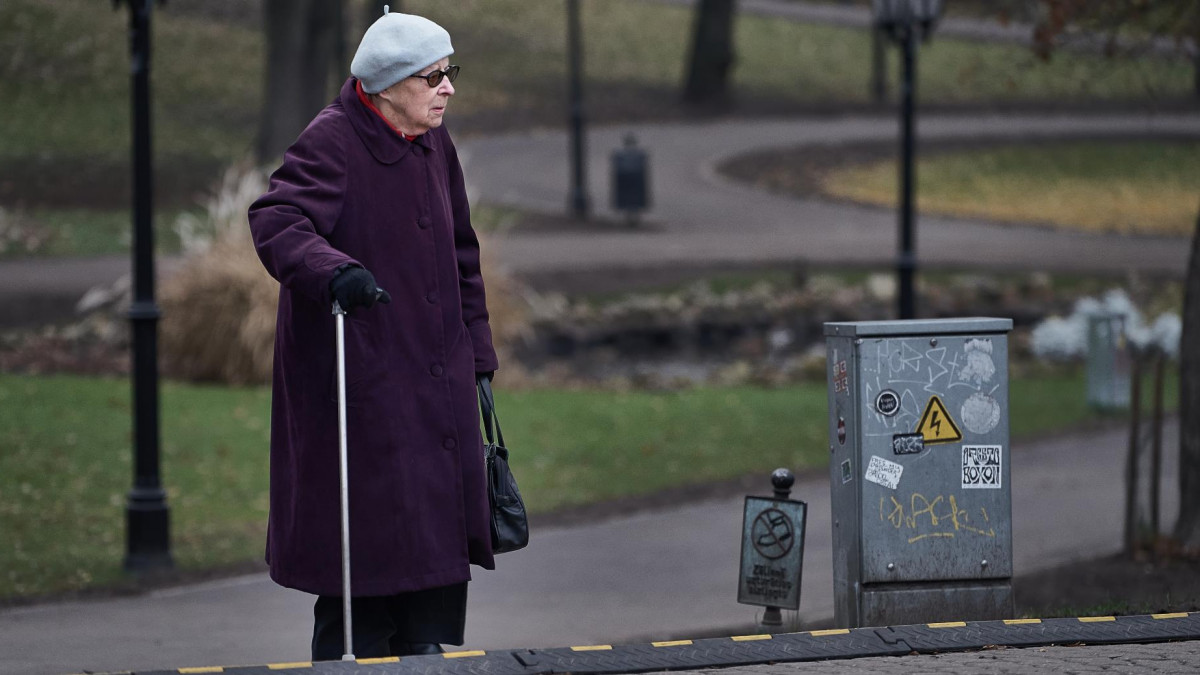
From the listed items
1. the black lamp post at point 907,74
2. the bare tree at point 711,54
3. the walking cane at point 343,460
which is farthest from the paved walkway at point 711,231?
the walking cane at point 343,460

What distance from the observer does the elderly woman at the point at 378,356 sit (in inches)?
199

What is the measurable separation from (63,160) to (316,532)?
26.8m

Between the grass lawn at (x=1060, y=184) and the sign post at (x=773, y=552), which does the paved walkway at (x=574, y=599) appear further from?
the grass lawn at (x=1060, y=184)

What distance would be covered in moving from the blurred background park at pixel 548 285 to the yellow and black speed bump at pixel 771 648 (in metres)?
3.84

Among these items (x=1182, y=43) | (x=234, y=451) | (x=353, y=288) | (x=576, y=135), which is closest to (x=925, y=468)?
(x=353, y=288)

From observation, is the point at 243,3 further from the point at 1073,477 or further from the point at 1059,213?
the point at 1073,477

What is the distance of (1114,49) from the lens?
9734 mm

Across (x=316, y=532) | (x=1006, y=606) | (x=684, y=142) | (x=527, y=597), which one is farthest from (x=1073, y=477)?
(x=684, y=142)

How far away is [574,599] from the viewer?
8.24m

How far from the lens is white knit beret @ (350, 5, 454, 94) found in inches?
200

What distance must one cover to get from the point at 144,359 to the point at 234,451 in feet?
9.44

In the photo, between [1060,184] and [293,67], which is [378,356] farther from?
[1060,184]

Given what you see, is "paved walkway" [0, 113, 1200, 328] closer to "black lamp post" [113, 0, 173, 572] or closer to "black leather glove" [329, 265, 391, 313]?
"black lamp post" [113, 0, 173, 572]

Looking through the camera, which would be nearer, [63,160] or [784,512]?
[784,512]
